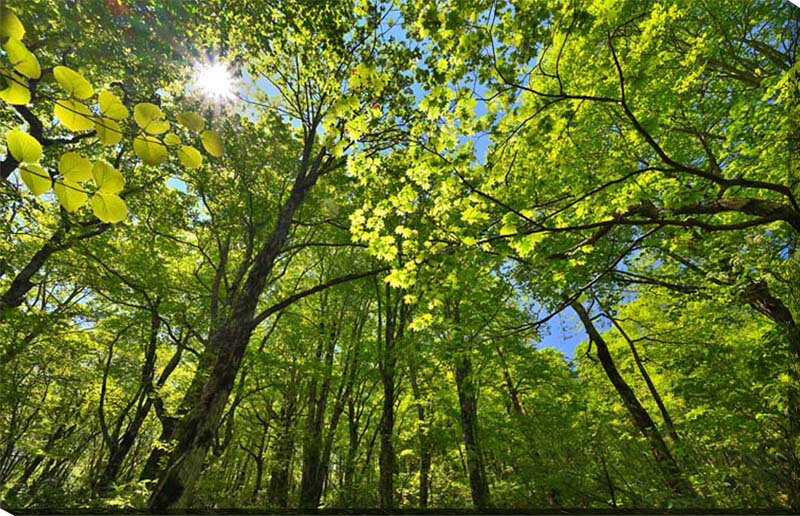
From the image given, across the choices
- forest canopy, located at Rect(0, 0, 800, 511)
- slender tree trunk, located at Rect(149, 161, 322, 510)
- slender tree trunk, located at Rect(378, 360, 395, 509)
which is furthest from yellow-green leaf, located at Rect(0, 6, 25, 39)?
slender tree trunk, located at Rect(378, 360, 395, 509)

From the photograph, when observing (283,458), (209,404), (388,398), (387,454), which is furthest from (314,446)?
(209,404)

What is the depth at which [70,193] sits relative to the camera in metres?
0.40

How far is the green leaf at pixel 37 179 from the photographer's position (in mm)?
374

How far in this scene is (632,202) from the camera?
2064mm

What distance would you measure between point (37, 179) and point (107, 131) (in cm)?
10

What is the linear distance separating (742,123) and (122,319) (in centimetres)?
713

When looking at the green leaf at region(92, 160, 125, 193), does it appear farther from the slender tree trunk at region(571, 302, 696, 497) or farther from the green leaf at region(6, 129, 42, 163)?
the slender tree trunk at region(571, 302, 696, 497)

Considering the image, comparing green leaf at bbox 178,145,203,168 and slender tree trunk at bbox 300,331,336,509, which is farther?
slender tree trunk at bbox 300,331,336,509

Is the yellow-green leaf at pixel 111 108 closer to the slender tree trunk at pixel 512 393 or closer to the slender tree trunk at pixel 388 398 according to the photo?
the slender tree trunk at pixel 388 398

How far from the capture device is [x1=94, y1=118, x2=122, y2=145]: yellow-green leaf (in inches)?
16.5

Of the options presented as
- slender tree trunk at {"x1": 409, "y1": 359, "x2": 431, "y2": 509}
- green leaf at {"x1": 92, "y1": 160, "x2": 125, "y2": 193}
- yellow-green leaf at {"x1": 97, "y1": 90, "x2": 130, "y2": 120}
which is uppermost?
slender tree trunk at {"x1": 409, "y1": 359, "x2": 431, "y2": 509}

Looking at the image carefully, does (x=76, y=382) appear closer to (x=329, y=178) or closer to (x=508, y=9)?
(x=329, y=178)

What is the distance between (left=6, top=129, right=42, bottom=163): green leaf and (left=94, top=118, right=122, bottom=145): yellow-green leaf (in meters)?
0.06

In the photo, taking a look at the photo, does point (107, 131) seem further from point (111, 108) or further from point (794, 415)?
point (794, 415)
